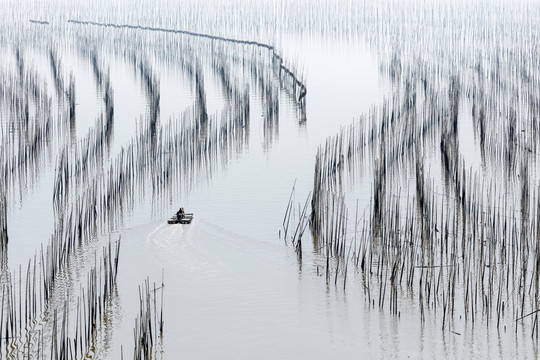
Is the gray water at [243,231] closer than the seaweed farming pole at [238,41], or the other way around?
the gray water at [243,231]

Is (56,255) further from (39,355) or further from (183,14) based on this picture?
(183,14)

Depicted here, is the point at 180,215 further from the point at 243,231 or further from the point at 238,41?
the point at 238,41

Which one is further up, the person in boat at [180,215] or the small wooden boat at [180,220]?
the person in boat at [180,215]

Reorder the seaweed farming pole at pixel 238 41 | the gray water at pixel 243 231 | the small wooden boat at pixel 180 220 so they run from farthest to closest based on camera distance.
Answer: the seaweed farming pole at pixel 238 41 → the small wooden boat at pixel 180 220 → the gray water at pixel 243 231

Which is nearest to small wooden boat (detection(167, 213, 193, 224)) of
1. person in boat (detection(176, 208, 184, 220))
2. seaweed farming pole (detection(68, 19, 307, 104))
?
person in boat (detection(176, 208, 184, 220))

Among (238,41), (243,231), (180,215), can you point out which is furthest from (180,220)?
(238,41)

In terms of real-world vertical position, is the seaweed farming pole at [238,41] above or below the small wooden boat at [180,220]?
above

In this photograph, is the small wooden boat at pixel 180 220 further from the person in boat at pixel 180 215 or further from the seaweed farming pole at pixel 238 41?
the seaweed farming pole at pixel 238 41

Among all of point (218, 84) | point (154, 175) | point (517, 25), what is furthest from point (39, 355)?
point (517, 25)

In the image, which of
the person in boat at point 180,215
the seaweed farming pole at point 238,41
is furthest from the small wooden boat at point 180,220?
the seaweed farming pole at point 238,41

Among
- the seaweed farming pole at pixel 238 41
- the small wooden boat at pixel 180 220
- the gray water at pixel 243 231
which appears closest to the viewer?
the gray water at pixel 243 231

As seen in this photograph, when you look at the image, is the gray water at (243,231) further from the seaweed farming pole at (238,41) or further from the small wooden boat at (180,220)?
the seaweed farming pole at (238,41)
